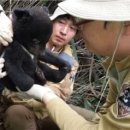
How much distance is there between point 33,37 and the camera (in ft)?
6.81

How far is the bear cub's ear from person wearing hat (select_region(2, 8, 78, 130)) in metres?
0.54

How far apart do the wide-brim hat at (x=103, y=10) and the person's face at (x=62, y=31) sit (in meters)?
1.11

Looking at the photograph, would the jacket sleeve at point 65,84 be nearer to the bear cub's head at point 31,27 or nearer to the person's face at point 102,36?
the bear cub's head at point 31,27

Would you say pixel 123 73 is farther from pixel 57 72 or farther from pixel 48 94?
pixel 57 72

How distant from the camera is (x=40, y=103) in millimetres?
2539

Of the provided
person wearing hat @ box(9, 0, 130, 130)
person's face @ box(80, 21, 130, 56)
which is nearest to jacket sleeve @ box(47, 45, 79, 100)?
person wearing hat @ box(9, 0, 130, 130)

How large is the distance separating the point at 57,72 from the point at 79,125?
54 centimetres

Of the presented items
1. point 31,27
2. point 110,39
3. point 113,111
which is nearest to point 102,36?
point 110,39

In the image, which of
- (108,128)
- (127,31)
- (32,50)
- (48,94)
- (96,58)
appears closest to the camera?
(127,31)

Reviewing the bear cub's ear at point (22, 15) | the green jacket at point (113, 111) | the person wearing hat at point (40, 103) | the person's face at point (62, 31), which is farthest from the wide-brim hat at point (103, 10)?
the person's face at point (62, 31)

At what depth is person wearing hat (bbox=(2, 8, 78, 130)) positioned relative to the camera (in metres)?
2.54

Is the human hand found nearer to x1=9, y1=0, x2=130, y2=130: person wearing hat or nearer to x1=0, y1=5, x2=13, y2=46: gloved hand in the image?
x1=9, y1=0, x2=130, y2=130: person wearing hat

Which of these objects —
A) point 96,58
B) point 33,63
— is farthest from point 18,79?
point 96,58

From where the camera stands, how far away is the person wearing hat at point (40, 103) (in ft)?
8.34
